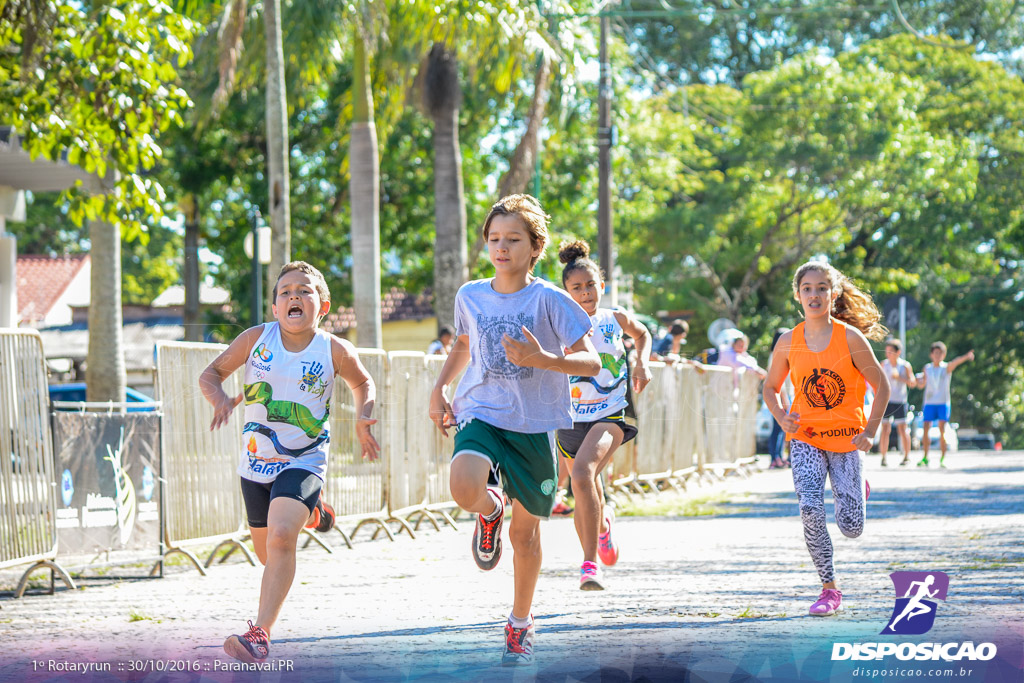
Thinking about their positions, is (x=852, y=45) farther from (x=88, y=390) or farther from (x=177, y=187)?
(x=88, y=390)

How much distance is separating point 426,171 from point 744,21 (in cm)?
1953

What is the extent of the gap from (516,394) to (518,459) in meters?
0.27

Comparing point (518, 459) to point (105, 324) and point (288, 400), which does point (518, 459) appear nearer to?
point (288, 400)

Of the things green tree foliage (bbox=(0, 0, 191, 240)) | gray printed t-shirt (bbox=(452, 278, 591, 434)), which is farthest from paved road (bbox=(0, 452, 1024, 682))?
green tree foliage (bbox=(0, 0, 191, 240))

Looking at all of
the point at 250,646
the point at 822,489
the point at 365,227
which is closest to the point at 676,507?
the point at 365,227

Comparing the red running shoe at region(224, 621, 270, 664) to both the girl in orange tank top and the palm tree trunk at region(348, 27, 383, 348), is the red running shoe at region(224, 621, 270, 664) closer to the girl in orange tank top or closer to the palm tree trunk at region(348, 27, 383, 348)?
the girl in orange tank top

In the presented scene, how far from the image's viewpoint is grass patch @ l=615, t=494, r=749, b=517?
14438 millimetres

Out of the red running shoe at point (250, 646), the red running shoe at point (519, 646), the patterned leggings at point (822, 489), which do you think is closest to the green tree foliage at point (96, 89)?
the patterned leggings at point (822, 489)

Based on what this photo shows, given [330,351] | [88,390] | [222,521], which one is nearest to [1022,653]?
[330,351]

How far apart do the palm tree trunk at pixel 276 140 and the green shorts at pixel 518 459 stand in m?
12.2

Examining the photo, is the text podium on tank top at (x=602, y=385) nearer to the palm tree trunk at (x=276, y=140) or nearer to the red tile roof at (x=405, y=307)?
the palm tree trunk at (x=276, y=140)

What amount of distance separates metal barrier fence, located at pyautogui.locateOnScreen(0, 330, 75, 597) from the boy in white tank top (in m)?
2.52

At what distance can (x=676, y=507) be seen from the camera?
15383mm

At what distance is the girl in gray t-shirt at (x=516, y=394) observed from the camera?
5.71 metres
